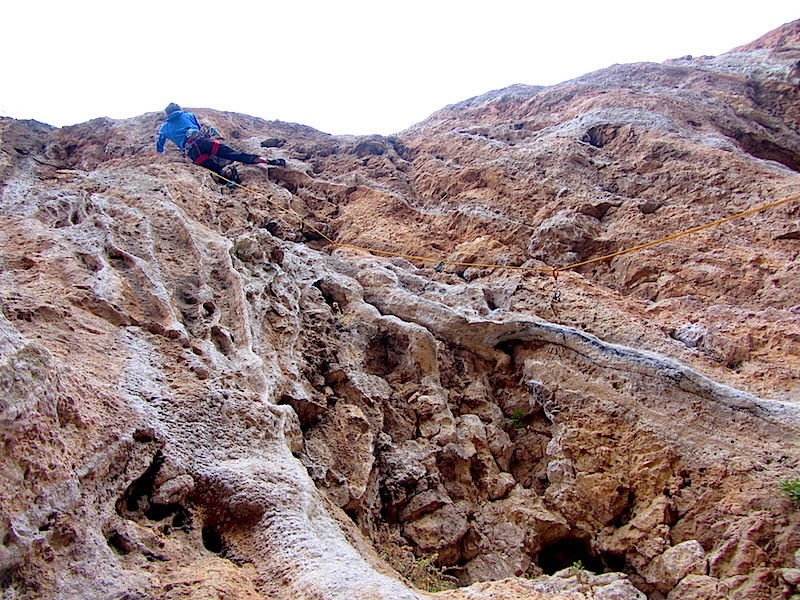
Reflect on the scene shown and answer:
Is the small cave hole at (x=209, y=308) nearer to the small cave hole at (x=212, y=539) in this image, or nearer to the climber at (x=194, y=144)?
the small cave hole at (x=212, y=539)

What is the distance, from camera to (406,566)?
3998mm

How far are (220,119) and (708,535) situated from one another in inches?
425

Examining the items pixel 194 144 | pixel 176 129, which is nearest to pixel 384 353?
pixel 194 144

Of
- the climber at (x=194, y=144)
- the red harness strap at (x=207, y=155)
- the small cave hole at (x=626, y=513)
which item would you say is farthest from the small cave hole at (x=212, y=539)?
the red harness strap at (x=207, y=155)

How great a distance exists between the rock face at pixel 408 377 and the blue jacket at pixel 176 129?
0.47 metres

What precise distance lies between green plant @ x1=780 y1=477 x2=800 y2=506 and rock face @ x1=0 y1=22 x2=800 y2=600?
0.05 m

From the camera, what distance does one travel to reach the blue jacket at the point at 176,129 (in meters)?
9.20

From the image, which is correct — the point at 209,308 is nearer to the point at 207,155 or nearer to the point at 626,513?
the point at 626,513

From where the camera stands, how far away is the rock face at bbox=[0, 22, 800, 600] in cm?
295

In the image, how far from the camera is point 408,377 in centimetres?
564

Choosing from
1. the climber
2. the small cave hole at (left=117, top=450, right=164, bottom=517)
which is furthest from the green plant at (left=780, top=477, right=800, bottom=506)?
the climber

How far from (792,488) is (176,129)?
358 inches

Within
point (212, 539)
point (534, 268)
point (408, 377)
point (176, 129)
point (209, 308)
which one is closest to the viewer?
point (212, 539)

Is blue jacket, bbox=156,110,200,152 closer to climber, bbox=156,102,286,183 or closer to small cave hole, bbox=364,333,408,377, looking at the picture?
climber, bbox=156,102,286,183
